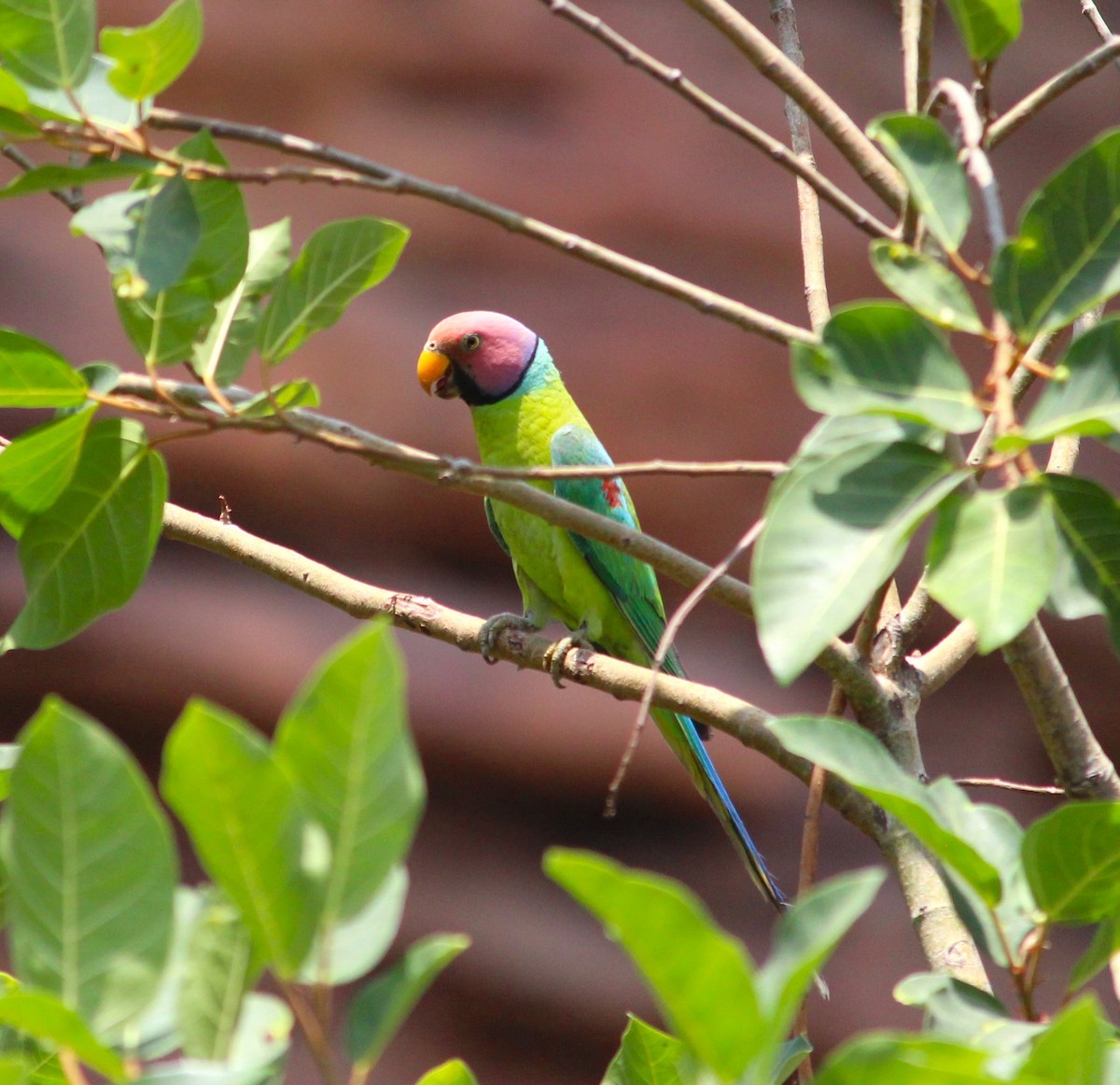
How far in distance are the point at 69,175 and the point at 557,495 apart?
57.5 inches

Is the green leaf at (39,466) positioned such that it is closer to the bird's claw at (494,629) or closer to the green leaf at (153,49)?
the green leaf at (153,49)

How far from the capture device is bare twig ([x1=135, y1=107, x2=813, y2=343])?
95 centimetres

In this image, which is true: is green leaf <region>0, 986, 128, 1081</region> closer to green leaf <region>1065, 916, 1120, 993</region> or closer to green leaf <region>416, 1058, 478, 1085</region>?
green leaf <region>416, 1058, 478, 1085</region>

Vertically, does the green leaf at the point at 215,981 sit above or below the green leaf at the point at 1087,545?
below

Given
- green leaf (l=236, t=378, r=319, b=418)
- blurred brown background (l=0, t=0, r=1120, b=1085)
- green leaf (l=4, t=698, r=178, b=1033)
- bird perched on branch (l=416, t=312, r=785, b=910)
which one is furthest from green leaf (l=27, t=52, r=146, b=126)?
blurred brown background (l=0, t=0, r=1120, b=1085)

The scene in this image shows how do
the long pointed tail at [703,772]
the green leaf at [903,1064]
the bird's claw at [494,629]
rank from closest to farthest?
the green leaf at [903,1064], the bird's claw at [494,629], the long pointed tail at [703,772]

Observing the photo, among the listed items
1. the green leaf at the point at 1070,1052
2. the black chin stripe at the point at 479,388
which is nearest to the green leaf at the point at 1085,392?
the green leaf at the point at 1070,1052

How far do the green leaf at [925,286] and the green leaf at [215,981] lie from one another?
551 mm

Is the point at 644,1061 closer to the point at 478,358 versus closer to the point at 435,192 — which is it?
the point at 435,192

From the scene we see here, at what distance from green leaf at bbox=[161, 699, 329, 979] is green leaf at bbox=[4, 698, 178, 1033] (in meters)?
0.04

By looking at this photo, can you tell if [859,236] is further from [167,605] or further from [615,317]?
[167,605]

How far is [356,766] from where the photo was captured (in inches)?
21.6

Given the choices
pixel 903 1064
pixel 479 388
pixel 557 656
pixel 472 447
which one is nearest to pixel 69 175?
pixel 903 1064

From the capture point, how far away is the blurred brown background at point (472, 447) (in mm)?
3627
